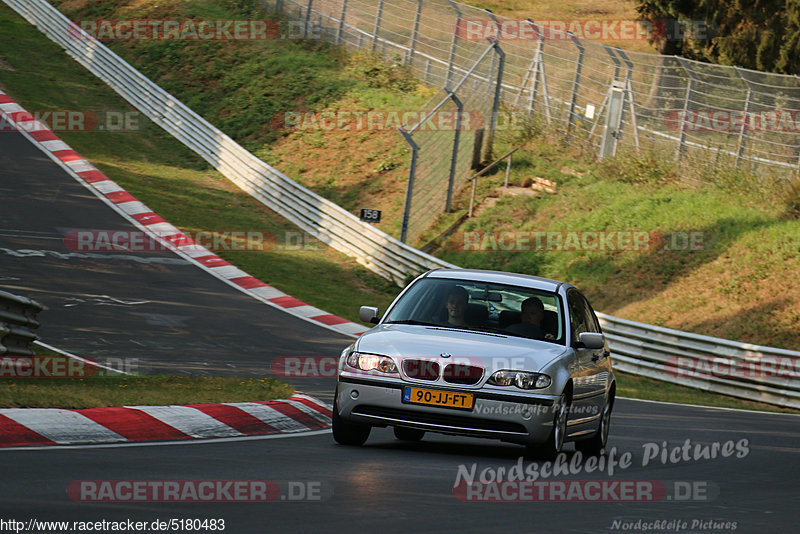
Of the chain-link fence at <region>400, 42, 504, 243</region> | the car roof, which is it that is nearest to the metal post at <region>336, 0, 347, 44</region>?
the chain-link fence at <region>400, 42, 504, 243</region>

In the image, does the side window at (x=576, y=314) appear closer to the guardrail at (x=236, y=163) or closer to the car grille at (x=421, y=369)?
the car grille at (x=421, y=369)

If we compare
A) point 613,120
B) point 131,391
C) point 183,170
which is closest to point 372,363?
point 131,391

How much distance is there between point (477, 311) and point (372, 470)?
7.98 ft

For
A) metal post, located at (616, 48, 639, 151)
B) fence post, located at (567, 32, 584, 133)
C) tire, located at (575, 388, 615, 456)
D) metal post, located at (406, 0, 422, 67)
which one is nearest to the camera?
tire, located at (575, 388, 615, 456)

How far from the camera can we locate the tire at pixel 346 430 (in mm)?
9602

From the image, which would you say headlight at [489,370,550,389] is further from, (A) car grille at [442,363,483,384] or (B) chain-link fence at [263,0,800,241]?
(B) chain-link fence at [263,0,800,241]

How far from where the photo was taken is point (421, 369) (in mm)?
9305

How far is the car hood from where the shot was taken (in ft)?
30.5

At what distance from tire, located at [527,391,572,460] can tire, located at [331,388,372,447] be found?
4.47ft

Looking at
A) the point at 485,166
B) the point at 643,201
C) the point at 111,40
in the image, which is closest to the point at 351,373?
the point at 643,201

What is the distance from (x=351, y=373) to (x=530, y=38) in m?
25.8

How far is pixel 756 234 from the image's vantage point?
26594 millimetres

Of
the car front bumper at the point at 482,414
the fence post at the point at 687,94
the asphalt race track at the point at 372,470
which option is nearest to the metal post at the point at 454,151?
the fence post at the point at 687,94

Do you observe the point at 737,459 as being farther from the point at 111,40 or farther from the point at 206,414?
the point at 111,40
